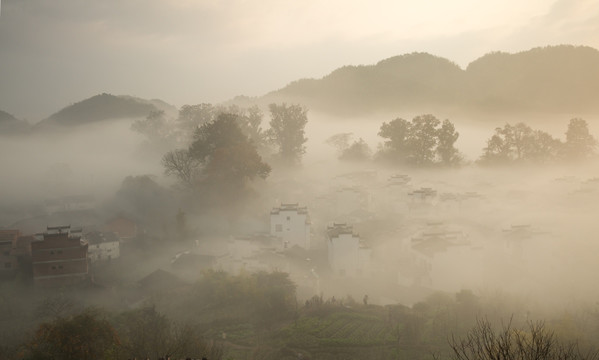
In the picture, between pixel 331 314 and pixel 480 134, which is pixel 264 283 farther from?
pixel 480 134

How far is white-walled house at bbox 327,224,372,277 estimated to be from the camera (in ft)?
96.6

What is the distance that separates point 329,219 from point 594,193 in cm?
2024

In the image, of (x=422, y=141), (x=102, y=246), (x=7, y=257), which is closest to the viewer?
(x=7, y=257)

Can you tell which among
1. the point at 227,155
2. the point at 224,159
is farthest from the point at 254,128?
the point at 224,159

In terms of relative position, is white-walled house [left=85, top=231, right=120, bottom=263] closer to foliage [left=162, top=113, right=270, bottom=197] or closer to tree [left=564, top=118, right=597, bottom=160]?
foliage [left=162, top=113, right=270, bottom=197]

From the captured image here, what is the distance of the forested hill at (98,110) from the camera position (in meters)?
72.0

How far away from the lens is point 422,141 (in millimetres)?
48438

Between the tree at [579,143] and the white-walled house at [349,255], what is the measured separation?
3114 centimetres

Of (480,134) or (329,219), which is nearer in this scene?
(329,219)

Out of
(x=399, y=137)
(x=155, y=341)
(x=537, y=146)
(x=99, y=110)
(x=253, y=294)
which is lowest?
(x=253, y=294)

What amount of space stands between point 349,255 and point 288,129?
20.7 meters

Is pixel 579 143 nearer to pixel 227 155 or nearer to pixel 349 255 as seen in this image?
pixel 349 255

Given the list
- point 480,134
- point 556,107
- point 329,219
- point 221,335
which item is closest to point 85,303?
point 221,335

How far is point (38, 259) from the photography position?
87.5 ft
